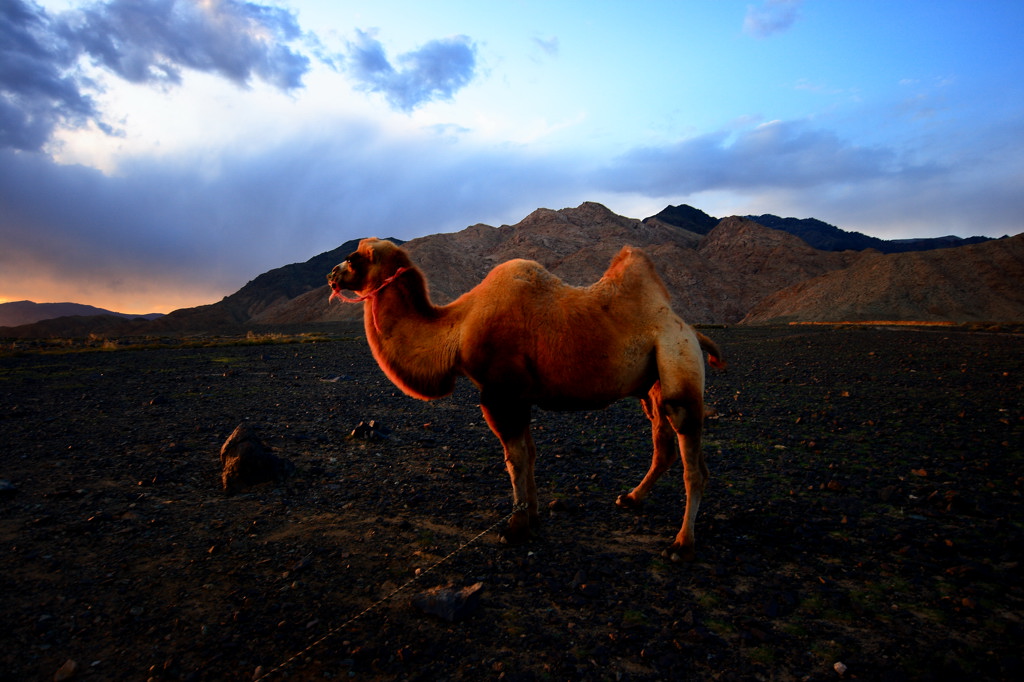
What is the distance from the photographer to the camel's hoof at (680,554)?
15.2 feet

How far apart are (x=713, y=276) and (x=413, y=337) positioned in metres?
104

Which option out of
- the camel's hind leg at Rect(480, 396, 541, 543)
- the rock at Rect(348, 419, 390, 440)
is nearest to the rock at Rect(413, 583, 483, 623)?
the camel's hind leg at Rect(480, 396, 541, 543)

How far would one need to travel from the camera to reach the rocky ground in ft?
11.1

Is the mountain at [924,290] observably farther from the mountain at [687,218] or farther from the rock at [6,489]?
the mountain at [687,218]

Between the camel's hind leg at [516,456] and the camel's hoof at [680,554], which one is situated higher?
the camel's hind leg at [516,456]

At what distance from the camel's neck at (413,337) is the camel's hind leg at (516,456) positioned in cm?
54

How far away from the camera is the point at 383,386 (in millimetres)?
14336

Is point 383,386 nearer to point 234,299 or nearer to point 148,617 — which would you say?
point 148,617

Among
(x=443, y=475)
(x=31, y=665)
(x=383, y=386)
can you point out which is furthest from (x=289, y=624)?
(x=383, y=386)

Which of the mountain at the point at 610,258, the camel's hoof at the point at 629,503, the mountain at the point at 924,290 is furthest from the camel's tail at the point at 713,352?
the mountain at the point at 610,258

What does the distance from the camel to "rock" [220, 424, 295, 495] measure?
2.50 meters

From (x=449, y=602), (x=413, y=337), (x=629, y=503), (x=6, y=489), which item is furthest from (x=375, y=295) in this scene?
(x=6, y=489)

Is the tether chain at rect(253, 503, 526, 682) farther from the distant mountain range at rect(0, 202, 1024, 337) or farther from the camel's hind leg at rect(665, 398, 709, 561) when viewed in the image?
the distant mountain range at rect(0, 202, 1024, 337)

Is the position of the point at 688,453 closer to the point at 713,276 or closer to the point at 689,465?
the point at 689,465
